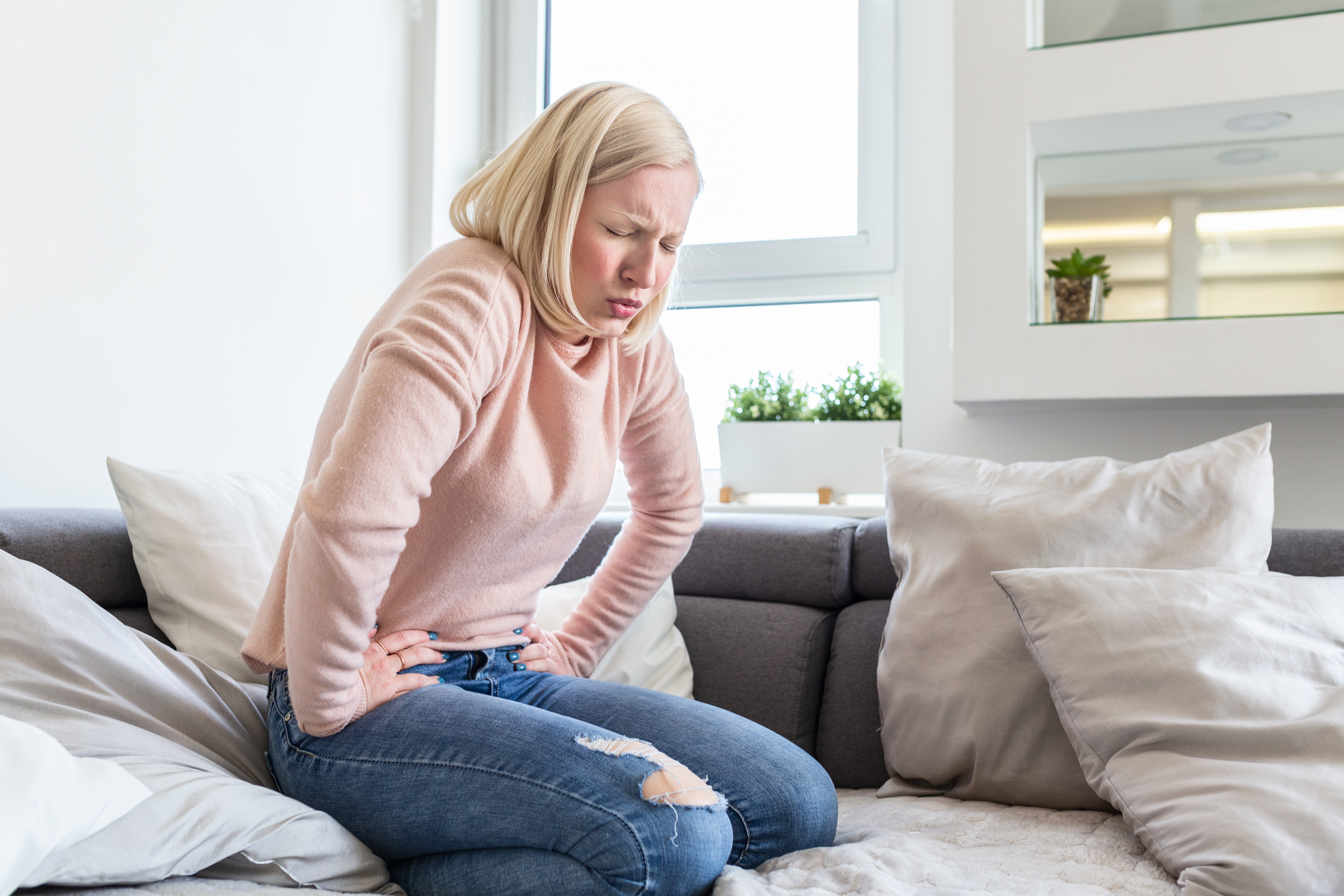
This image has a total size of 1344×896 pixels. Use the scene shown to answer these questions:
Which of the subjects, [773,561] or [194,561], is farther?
[773,561]

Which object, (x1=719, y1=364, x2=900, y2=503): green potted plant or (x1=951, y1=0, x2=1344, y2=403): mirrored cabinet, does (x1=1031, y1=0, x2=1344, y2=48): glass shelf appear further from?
(x1=719, y1=364, x2=900, y2=503): green potted plant

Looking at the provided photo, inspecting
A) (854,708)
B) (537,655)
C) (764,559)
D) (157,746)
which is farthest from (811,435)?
(157,746)

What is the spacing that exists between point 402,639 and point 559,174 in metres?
0.52

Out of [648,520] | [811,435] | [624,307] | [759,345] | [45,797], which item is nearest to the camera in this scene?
[45,797]

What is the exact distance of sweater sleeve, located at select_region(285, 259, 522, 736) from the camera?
2.98 ft

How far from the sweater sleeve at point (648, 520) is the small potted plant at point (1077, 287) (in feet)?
2.34

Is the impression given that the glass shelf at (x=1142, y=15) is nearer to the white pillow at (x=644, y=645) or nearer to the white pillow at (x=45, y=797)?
the white pillow at (x=644, y=645)

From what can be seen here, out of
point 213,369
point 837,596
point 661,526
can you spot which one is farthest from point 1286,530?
point 213,369

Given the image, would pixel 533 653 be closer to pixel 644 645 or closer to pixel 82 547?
pixel 644 645

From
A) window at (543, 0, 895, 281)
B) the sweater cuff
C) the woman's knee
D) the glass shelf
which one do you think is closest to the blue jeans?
the woman's knee

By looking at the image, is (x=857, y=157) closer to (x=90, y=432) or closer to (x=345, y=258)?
(x=345, y=258)

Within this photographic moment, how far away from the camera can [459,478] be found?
1.08 meters

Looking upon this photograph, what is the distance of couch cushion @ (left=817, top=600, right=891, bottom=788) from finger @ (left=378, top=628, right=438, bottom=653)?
66 cm

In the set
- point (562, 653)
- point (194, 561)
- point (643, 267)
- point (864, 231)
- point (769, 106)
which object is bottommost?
point (562, 653)
